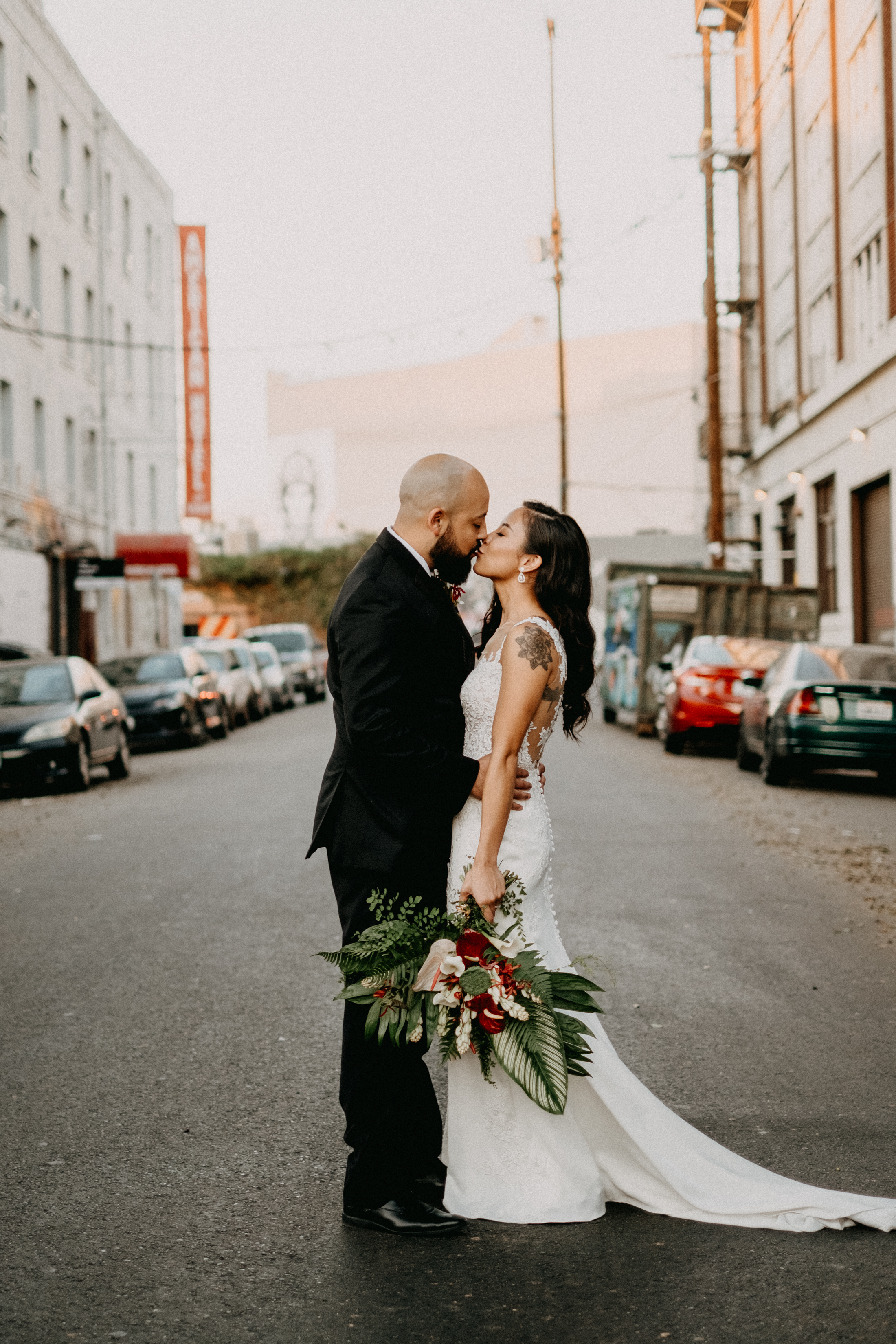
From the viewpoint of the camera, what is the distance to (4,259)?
1140 inches

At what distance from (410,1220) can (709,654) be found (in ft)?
50.3

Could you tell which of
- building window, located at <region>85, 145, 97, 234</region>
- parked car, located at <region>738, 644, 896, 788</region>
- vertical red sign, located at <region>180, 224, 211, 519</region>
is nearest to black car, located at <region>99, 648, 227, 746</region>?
parked car, located at <region>738, 644, 896, 788</region>

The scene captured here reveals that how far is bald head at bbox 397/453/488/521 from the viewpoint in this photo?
145 inches

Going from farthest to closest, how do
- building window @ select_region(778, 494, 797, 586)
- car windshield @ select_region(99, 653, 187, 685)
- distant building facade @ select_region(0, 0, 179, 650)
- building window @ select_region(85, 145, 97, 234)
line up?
1. building window @ select_region(85, 145, 97, 234)
2. building window @ select_region(778, 494, 797, 586)
3. distant building facade @ select_region(0, 0, 179, 650)
4. car windshield @ select_region(99, 653, 187, 685)

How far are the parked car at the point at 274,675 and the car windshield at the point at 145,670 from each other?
8.53 m

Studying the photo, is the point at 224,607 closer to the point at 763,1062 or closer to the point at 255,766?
the point at 255,766

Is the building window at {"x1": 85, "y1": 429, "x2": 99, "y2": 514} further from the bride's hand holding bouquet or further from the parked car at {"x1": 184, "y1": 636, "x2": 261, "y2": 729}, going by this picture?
the bride's hand holding bouquet

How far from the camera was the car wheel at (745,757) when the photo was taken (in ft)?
53.8

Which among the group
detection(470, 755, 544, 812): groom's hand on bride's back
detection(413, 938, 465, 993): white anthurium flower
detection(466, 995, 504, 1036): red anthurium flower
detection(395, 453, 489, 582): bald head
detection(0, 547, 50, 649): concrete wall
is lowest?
detection(466, 995, 504, 1036): red anthurium flower

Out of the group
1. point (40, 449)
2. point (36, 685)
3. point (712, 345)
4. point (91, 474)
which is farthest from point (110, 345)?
point (36, 685)

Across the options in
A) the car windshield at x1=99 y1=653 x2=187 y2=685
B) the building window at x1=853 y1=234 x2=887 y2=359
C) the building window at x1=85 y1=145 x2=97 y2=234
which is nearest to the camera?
the car windshield at x1=99 y1=653 x2=187 y2=685

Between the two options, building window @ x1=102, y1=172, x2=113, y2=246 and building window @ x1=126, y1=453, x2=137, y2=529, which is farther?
building window @ x1=126, y1=453, x2=137, y2=529

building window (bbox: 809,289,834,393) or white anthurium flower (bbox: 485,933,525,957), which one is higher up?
building window (bbox: 809,289,834,393)

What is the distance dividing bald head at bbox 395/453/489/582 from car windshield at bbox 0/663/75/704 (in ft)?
43.4
